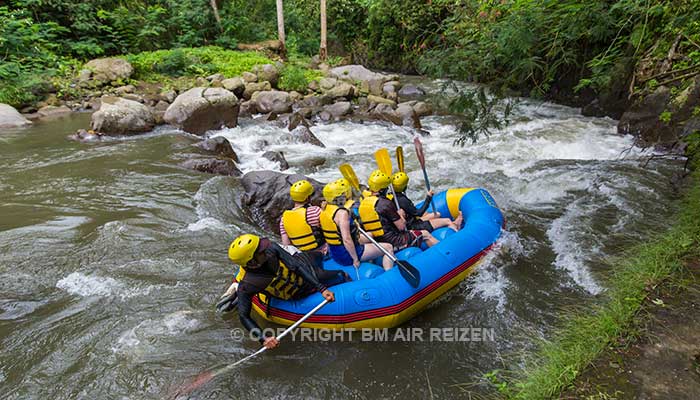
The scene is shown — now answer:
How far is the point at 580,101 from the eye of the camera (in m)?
11.4

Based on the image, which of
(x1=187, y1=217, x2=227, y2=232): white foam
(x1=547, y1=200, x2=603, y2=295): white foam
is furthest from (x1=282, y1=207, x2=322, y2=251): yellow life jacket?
(x1=547, y1=200, x2=603, y2=295): white foam

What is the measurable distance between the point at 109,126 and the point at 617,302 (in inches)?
399

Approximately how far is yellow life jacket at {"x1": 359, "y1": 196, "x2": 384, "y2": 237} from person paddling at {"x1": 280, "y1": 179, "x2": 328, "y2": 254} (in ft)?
1.51

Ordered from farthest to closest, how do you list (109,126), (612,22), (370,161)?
1. (109,126)
2. (370,161)
3. (612,22)

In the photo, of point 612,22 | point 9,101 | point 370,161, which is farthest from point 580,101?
point 9,101

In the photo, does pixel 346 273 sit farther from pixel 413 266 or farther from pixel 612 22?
pixel 612 22

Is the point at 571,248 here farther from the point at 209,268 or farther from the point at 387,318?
the point at 209,268

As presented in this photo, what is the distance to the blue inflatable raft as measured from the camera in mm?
3465

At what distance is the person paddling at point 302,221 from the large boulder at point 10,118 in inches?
400

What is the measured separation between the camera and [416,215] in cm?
473

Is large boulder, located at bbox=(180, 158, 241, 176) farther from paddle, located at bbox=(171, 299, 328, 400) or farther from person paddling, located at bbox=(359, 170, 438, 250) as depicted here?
paddle, located at bbox=(171, 299, 328, 400)

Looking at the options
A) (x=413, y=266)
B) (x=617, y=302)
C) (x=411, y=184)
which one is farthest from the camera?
(x=411, y=184)

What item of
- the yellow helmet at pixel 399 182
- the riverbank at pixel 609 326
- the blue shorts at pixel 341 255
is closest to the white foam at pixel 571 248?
the riverbank at pixel 609 326

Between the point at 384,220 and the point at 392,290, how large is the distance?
0.91 meters
